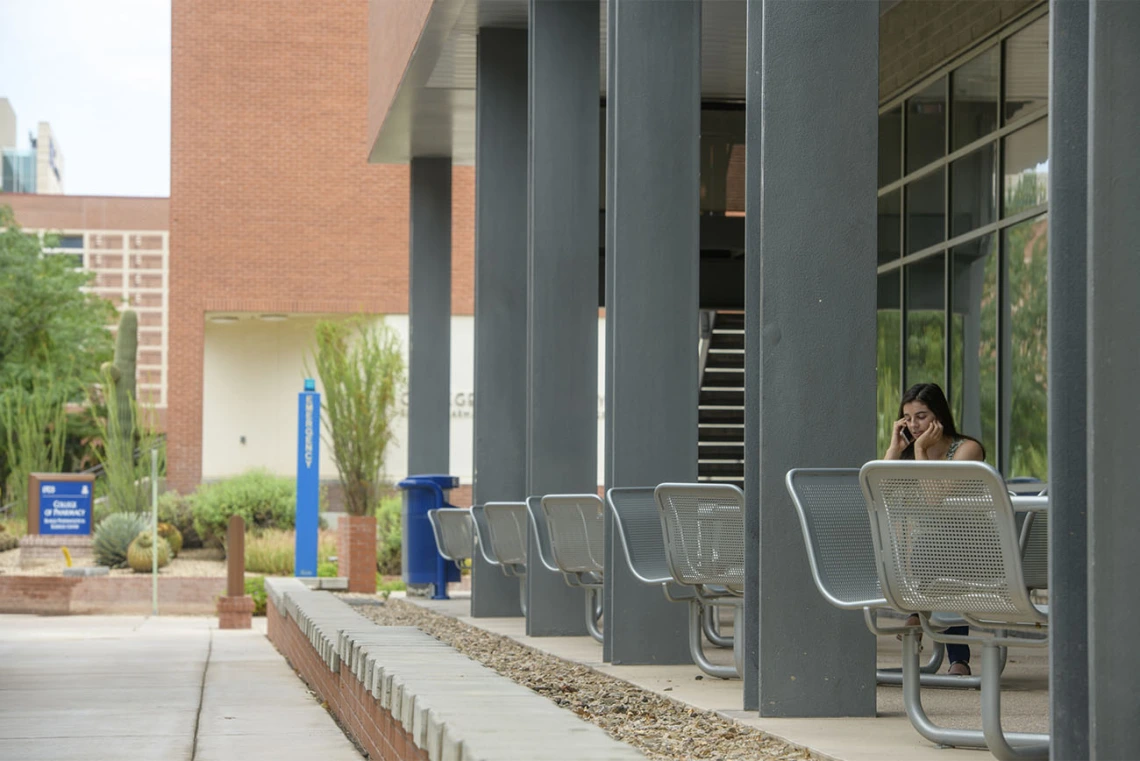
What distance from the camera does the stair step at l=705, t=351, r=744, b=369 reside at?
20.0m

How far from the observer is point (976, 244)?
13812 millimetres

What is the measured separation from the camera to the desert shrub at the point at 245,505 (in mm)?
28797

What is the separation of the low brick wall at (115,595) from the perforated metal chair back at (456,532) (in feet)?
33.3

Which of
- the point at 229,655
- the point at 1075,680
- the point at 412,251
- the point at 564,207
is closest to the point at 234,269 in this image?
the point at 412,251

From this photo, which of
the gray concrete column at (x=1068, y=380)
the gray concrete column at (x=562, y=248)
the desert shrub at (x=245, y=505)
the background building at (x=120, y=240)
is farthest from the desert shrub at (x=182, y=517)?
the background building at (x=120, y=240)

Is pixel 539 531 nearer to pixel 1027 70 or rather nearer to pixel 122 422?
pixel 1027 70

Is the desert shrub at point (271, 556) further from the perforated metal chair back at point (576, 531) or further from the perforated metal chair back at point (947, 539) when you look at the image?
the perforated metal chair back at point (947, 539)

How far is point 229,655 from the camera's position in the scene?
1578 cm

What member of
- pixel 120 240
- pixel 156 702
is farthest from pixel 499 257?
pixel 120 240

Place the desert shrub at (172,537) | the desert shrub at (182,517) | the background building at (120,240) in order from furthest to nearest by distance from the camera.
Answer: the background building at (120,240)
the desert shrub at (182,517)
the desert shrub at (172,537)

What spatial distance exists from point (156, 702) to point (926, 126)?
877 cm

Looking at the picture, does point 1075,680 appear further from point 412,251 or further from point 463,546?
point 412,251

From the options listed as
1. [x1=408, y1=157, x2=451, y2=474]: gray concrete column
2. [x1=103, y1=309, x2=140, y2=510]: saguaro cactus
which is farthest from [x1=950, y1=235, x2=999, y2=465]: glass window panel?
[x1=103, y1=309, x2=140, y2=510]: saguaro cactus

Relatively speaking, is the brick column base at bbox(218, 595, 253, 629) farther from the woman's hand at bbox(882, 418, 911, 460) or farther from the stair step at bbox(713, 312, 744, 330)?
the woman's hand at bbox(882, 418, 911, 460)
